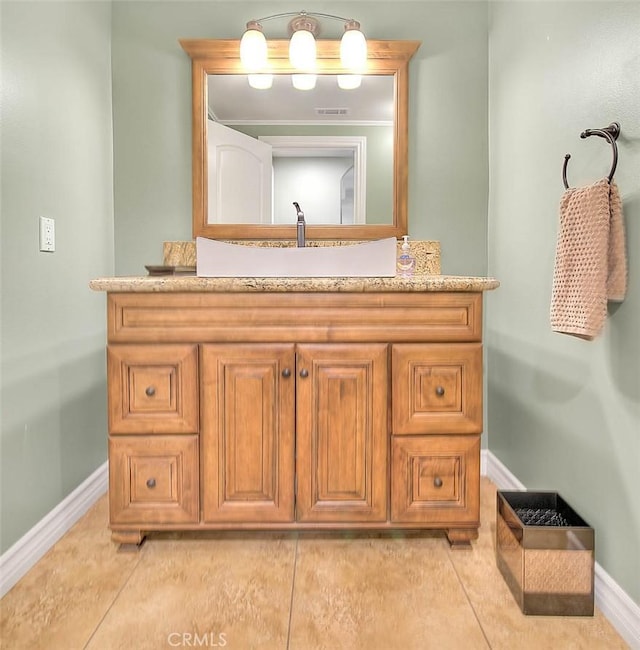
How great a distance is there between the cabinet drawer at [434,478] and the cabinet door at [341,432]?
0.15 feet

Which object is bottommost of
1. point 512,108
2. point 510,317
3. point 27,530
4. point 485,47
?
point 27,530

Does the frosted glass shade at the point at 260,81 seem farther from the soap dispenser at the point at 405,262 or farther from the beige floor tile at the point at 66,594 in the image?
the beige floor tile at the point at 66,594

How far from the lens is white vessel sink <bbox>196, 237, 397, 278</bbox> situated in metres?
1.56

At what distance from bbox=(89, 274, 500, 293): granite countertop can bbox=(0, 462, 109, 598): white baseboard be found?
0.80m

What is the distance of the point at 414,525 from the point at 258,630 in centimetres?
57

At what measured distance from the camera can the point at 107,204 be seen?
2.04m

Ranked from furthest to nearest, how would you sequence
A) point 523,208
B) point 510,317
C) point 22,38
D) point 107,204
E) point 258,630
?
1. point 107,204
2. point 510,317
3. point 523,208
4. point 22,38
5. point 258,630

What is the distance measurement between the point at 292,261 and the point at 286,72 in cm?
99

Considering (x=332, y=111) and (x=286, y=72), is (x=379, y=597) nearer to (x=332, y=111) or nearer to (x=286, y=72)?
(x=332, y=111)

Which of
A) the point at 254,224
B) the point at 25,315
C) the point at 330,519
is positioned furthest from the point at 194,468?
the point at 254,224

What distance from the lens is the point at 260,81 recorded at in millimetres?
2031

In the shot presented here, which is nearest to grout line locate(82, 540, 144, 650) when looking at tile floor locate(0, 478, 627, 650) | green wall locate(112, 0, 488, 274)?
tile floor locate(0, 478, 627, 650)

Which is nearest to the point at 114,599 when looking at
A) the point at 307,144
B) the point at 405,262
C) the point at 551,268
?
the point at 405,262

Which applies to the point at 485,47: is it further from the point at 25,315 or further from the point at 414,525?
the point at 25,315
